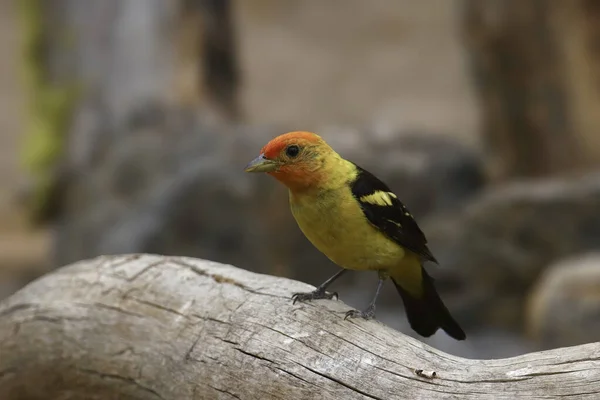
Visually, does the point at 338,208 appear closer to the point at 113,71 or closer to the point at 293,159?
the point at 293,159

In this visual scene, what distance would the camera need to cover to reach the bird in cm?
278

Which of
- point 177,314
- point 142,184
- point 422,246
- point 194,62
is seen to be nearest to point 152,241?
point 142,184

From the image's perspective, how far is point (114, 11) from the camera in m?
7.80

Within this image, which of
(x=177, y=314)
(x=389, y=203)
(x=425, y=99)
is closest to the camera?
(x=389, y=203)

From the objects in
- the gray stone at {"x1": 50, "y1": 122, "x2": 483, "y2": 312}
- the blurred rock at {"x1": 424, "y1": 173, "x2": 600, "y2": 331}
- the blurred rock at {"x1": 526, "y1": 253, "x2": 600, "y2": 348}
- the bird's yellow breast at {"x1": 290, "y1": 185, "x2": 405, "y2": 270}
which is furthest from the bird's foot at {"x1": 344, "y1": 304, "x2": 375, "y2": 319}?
the blurred rock at {"x1": 424, "y1": 173, "x2": 600, "y2": 331}

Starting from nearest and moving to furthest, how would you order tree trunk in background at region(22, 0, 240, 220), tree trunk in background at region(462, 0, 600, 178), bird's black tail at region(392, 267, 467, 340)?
bird's black tail at region(392, 267, 467, 340) → tree trunk in background at region(462, 0, 600, 178) → tree trunk in background at region(22, 0, 240, 220)

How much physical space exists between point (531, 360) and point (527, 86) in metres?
5.68

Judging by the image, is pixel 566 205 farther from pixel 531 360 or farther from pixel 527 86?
pixel 531 360

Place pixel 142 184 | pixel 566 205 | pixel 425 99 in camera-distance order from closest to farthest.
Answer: pixel 566 205
pixel 142 184
pixel 425 99

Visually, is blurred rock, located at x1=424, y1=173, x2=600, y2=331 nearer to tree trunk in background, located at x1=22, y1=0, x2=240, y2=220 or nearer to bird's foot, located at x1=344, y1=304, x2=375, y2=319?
tree trunk in background, located at x1=22, y1=0, x2=240, y2=220

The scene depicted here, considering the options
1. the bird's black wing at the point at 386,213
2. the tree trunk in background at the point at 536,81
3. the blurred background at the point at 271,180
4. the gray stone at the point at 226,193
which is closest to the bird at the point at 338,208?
the bird's black wing at the point at 386,213

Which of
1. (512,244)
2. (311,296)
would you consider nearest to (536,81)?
(512,244)

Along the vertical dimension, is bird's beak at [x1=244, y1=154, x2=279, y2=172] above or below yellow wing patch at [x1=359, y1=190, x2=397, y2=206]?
below

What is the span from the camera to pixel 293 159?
9.10 ft
